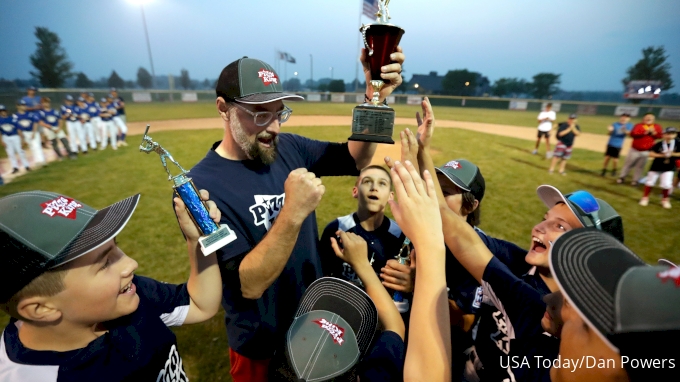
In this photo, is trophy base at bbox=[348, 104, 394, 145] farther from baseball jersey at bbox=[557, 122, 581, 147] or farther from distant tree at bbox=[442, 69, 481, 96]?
distant tree at bbox=[442, 69, 481, 96]

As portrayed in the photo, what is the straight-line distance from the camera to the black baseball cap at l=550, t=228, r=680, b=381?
813mm

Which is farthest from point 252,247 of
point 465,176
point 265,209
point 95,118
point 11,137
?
point 95,118

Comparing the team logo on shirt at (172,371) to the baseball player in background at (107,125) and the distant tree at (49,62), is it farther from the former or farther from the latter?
the distant tree at (49,62)

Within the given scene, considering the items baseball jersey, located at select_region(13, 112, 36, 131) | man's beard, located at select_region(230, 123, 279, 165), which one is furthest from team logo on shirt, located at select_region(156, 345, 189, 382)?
baseball jersey, located at select_region(13, 112, 36, 131)

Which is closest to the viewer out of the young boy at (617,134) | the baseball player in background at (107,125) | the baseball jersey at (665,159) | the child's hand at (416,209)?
the child's hand at (416,209)

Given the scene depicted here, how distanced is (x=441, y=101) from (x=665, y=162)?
129 feet

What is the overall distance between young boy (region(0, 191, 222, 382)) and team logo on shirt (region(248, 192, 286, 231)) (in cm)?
48

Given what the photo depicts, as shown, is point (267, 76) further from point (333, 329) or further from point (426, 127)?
point (333, 329)

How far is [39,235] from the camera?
1142 millimetres

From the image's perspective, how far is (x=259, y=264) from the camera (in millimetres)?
1690

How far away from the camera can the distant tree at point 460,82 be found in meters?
54.1

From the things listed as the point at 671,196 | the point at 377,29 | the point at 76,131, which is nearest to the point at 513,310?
the point at 377,29

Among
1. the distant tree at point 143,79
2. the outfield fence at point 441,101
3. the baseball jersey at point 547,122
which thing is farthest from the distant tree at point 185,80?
the baseball jersey at point 547,122

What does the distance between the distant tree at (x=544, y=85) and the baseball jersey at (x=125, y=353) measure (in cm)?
7723
